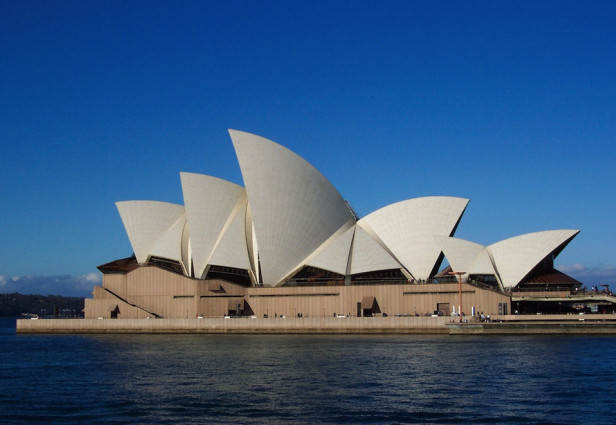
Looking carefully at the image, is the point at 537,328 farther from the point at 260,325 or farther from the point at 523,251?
the point at 260,325

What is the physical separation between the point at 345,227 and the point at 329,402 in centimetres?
3895

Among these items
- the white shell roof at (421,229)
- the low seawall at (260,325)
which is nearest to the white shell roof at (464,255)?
the white shell roof at (421,229)

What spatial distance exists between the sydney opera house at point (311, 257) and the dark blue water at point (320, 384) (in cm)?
1475

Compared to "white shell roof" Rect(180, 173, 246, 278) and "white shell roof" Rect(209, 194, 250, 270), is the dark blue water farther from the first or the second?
"white shell roof" Rect(180, 173, 246, 278)

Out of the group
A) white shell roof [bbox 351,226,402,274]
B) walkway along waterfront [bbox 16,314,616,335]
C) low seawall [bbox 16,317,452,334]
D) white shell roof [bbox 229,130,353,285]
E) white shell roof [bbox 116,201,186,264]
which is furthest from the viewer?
white shell roof [bbox 116,201,186,264]

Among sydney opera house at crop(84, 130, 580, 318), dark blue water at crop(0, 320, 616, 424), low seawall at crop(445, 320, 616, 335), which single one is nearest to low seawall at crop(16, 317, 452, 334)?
sydney opera house at crop(84, 130, 580, 318)

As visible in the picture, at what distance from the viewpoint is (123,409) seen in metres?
22.3

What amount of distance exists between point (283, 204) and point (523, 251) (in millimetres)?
19438

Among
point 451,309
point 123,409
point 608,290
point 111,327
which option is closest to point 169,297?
point 111,327

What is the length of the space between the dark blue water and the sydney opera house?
14.7 metres

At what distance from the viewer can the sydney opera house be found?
56.3 metres

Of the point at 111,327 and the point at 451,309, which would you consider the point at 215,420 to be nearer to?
the point at 451,309

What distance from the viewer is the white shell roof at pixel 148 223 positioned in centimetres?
6488

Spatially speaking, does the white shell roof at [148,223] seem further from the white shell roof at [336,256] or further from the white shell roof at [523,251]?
the white shell roof at [523,251]
